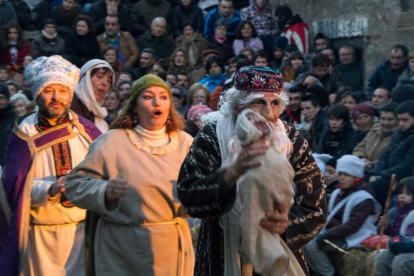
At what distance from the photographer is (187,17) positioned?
1422 centimetres

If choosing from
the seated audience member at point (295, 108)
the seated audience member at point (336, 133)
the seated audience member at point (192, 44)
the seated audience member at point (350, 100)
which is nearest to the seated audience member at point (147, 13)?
the seated audience member at point (192, 44)

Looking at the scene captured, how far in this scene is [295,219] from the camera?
3.73 m

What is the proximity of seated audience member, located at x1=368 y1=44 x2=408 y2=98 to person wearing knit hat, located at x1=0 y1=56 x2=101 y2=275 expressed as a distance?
5.31 meters

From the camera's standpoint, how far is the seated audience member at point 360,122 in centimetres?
844

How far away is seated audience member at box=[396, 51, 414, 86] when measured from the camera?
9188 millimetres

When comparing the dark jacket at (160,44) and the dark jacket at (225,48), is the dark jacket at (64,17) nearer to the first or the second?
the dark jacket at (160,44)

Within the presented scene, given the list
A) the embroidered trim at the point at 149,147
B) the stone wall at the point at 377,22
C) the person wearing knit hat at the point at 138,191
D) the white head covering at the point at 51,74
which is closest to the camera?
the person wearing knit hat at the point at 138,191

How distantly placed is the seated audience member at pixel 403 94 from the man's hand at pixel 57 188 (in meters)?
4.57

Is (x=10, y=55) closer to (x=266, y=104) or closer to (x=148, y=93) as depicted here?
(x=148, y=93)

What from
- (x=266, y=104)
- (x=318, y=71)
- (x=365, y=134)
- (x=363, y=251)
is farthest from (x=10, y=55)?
(x=266, y=104)

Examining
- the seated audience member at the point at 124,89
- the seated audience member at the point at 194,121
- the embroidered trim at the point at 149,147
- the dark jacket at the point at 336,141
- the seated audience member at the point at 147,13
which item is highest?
the seated audience member at the point at 147,13

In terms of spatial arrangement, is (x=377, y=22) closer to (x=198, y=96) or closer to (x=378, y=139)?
(x=198, y=96)

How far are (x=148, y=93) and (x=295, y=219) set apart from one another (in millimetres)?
1704

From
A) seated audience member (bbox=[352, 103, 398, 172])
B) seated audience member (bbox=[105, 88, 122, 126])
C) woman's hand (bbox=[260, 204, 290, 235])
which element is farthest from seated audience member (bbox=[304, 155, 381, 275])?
woman's hand (bbox=[260, 204, 290, 235])
